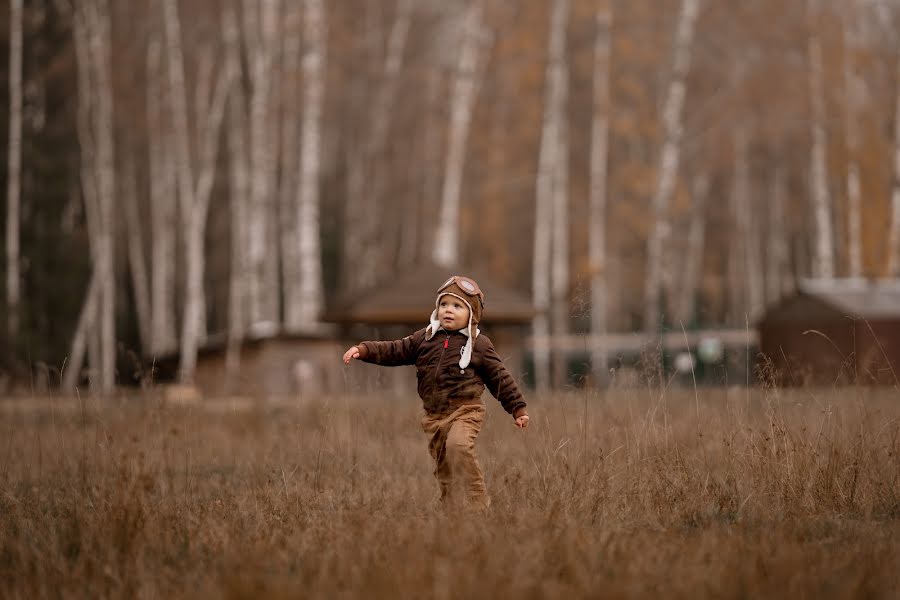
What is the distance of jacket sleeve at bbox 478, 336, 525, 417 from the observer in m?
5.52

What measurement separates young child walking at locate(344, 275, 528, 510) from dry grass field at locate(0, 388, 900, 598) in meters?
0.36

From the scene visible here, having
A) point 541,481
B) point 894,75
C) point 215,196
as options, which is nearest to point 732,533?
point 541,481

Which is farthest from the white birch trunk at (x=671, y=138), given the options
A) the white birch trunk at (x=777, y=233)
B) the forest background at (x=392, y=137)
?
the white birch trunk at (x=777, y=233)

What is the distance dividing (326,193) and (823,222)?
20.4m

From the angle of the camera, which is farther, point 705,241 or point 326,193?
point 705,241

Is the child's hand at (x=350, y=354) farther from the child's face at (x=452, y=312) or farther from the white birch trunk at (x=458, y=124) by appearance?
the white birch trunk at (x=458, y=124)

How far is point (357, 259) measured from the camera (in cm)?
2927

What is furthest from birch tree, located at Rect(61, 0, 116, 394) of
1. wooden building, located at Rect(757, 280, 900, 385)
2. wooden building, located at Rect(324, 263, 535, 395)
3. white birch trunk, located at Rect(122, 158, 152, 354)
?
wooden building, located at Rect(757, 280, 900, 385)

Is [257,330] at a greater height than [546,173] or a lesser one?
Answer: lesser

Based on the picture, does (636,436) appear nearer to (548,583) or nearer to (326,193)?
(548,583)

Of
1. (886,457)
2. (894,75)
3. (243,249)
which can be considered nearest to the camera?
(886,457)

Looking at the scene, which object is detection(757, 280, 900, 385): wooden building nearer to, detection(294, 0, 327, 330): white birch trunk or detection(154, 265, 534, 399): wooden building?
detection(154, 265, 534, 399): wooden building

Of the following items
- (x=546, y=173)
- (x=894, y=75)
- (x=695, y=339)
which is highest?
(x=894, y=75)

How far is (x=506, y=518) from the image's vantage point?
4.71 m
